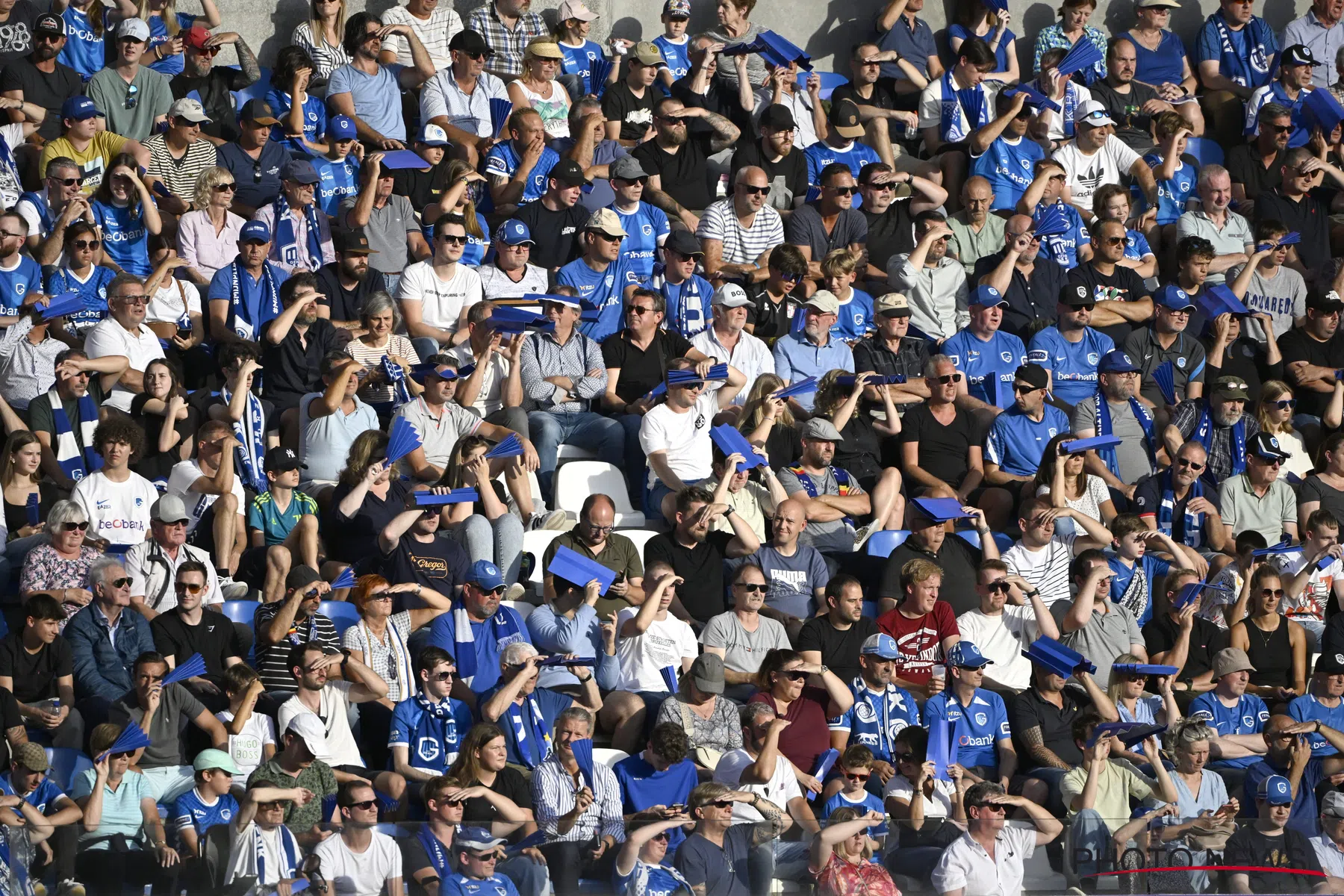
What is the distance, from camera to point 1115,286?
15.2m

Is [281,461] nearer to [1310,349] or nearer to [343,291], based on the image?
[343,291]

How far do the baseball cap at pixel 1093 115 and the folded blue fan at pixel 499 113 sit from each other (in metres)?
3.88

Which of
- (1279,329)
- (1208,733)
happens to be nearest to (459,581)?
(1208,733)

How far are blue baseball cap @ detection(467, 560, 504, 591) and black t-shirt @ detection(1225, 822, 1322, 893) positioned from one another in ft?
12.1

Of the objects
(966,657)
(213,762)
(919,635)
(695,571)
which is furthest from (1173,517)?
(213,762)

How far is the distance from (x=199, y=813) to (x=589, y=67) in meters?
7.90

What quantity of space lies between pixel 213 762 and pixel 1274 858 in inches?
173

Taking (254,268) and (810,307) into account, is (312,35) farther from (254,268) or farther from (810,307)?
(810,307)

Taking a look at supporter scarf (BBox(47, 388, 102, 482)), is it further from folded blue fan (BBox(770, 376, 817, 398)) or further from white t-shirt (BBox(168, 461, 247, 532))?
folded blue fan (BBox(770, 376, 817, 398))

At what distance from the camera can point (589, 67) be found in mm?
16031

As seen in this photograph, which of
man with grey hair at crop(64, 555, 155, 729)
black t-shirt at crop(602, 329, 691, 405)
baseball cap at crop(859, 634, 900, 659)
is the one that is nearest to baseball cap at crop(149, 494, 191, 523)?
man with grey hair at crop(64, 555, 155, 729)

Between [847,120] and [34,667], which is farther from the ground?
[847,120]

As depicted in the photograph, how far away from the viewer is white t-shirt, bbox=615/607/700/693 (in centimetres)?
1148

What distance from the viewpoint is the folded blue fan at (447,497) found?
1173 cm
